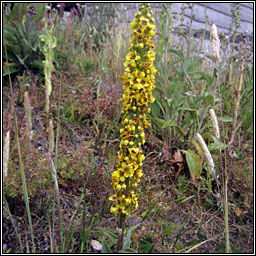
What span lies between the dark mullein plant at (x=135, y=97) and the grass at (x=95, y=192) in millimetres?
256

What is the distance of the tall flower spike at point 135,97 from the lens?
3.39 feet

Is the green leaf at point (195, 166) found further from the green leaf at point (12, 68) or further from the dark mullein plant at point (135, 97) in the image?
the green leaf at point (12, 68)

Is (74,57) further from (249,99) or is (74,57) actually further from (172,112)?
(249,99)

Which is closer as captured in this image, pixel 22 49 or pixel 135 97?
pixel 135 97

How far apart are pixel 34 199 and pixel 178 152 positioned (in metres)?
1.29

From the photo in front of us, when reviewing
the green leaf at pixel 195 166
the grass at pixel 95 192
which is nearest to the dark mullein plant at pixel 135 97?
the grass at pixel 95 192

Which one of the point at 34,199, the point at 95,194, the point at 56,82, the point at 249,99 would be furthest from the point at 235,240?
the point at 56,82

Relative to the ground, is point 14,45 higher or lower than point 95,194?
higher

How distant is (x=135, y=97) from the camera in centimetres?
105

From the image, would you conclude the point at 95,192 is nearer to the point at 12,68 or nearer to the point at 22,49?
the point at 12,68

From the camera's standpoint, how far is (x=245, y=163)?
7.84 feet

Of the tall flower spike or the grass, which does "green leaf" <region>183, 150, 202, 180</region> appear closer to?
the grass

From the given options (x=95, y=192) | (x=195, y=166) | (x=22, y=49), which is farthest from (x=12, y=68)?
(x=195, y=166)

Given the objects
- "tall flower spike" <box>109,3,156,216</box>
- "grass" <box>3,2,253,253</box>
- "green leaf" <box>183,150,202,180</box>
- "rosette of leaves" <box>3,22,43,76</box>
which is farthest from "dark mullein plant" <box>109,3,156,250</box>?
"rosette of leaves" <box>3,22,43,76</box>
